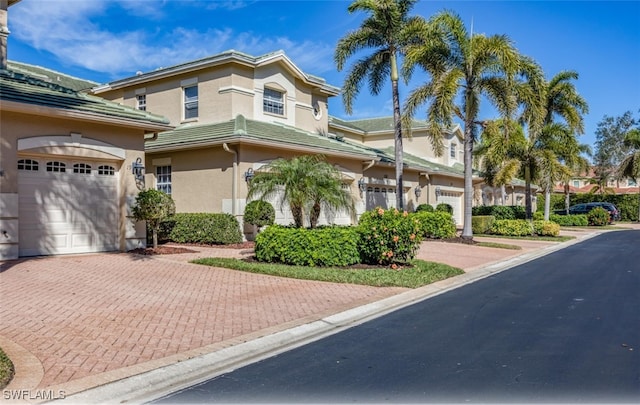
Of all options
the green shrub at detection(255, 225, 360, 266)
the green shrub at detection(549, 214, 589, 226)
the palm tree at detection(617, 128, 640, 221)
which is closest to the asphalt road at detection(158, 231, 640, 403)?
the green shrub at detection(255, 225, 360, 266)

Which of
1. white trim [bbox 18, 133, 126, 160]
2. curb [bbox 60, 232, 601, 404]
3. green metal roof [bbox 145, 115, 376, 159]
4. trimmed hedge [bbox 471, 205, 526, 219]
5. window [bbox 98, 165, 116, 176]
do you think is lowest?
curb [bbox 60, 232, 601, 404]

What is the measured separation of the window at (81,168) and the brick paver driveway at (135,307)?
270 cm

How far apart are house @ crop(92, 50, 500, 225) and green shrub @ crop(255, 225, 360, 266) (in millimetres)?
2824

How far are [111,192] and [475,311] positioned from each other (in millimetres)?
11309

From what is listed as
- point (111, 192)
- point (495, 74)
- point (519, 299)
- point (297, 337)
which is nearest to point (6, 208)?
point (111, 192)

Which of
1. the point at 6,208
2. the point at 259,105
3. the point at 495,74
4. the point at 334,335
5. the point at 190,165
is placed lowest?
the point at 334,335

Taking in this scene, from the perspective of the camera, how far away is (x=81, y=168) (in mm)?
14203

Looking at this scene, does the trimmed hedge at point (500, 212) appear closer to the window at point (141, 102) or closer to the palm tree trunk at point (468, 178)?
the palm tree trunk at point (468, 178)

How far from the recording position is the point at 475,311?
8.43 m

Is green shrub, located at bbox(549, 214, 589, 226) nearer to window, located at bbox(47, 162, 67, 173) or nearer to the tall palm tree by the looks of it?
the tall palm tree

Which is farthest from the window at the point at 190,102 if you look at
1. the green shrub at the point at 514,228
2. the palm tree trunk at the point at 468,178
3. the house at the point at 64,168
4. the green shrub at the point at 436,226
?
the green shrub at the point at 514,228

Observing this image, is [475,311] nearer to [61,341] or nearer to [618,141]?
[61,341]

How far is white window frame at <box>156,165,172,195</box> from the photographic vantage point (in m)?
20.3

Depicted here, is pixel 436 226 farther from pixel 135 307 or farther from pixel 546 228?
pixel 135 307
